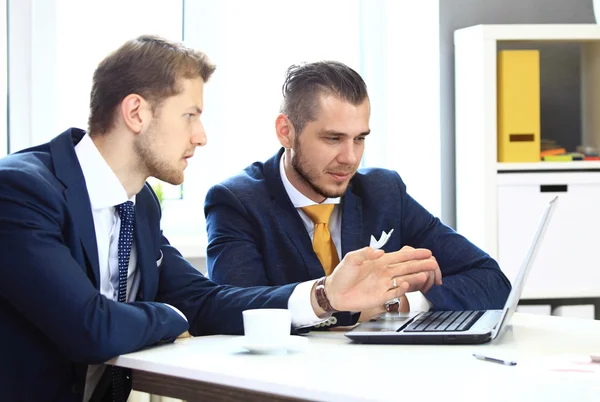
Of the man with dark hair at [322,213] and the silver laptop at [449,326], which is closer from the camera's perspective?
the silver laptop at [449,326]

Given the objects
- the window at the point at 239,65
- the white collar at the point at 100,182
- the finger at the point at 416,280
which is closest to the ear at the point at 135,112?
the white collar at the point at 100,182

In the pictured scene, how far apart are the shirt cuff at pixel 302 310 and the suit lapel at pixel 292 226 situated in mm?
390

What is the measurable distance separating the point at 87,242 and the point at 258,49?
74.7 inches

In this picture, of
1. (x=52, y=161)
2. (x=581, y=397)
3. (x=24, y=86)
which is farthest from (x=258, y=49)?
(x=581, y=397)

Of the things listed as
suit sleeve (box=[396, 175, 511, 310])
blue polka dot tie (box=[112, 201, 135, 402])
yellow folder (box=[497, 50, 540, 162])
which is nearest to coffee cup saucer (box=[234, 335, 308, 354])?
blue polka dot tie (box=[112, 201, 135, 402])

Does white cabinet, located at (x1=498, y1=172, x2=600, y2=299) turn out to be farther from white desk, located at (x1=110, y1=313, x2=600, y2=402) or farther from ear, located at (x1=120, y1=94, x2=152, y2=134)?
ear, located at (x1=120, y1=94, x2=152, y2=134)

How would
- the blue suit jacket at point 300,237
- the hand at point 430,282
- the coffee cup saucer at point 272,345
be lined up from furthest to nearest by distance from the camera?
the blue suit jacket at point 300,237
the hand at point 430,282
the coffee cup saucer at point 272,345

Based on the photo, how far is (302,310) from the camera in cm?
186

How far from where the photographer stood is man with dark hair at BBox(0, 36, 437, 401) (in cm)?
161

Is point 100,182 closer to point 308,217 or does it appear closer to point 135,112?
point 135,112

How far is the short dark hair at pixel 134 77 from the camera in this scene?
1962mm

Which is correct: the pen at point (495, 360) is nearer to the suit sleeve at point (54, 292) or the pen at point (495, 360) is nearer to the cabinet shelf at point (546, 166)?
the suit sleeve at point (54, 292)

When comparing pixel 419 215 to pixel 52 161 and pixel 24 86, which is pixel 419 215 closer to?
pixel 52 161

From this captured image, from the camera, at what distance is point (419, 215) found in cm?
252
